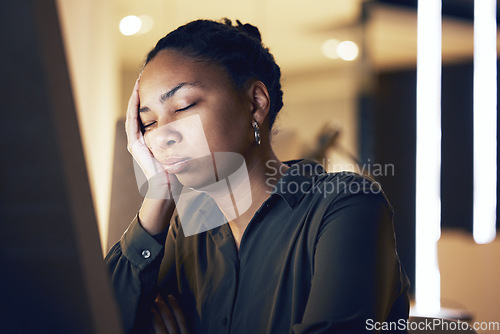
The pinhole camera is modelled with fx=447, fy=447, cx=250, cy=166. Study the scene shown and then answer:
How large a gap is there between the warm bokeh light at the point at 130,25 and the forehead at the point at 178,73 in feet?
6.85

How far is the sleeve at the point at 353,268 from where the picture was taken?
0.69 m

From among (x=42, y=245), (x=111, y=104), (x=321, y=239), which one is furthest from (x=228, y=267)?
(x=111, y=104)

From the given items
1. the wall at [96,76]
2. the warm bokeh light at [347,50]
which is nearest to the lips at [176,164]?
the wall at [96,76]

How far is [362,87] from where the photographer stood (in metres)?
3.29

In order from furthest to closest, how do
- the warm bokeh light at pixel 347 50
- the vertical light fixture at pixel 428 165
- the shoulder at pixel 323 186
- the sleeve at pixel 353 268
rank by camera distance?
the warm bokeh light at pixel 347 50
the vertical light fixture at pixel 428 165
the shoulder at pixel 323 186
the sleeve at pixel 353 268

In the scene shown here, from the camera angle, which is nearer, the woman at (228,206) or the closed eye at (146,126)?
the woman at (228,206)

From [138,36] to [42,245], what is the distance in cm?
289

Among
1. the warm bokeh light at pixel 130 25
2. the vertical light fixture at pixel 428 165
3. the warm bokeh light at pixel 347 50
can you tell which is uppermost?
the warm bokeh light at pixel 130 25

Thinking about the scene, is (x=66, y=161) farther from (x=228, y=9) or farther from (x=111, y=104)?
(x=228, y=9)

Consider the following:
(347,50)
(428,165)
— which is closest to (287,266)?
(428,165)

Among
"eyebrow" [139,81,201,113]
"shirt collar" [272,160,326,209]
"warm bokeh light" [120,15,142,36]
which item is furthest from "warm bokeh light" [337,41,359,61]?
"eyebrow" [139,81,201,113]

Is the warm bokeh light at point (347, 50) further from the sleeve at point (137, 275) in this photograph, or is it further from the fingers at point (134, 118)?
the sleeve at point (137, 275)

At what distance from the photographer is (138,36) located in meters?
2.88

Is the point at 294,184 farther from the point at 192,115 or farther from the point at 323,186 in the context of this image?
the point at 192,115
